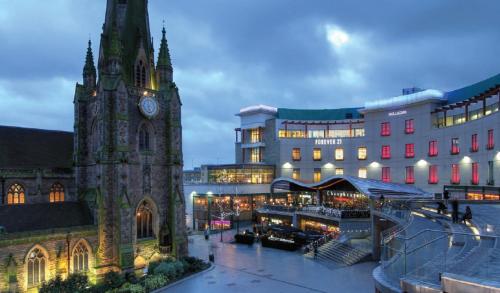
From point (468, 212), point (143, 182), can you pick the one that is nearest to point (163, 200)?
point (143, 182)

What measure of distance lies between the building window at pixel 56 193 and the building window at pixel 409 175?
152 ft

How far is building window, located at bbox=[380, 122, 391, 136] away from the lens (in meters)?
61.7

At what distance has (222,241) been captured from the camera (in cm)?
4975

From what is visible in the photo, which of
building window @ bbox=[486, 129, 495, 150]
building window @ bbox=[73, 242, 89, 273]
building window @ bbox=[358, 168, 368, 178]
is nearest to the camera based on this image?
building window @ bbox=[73, 242, 89, 273]

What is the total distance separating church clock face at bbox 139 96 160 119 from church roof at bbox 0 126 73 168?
1026 centimetres

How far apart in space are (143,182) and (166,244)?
21.2ft

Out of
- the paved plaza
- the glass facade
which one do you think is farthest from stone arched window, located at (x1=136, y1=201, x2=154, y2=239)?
the glass facade

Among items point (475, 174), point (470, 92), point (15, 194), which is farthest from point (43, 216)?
point (470, 92)

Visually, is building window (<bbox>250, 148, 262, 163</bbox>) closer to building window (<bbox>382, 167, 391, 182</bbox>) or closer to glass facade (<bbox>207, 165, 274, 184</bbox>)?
glass facade (<bbox>207, 165, 274, 184</bbox>)

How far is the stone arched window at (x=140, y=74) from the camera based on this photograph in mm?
→ 38750

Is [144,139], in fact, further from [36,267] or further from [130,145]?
[36,267]

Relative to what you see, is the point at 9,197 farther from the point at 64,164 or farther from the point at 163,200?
the point at 163,200

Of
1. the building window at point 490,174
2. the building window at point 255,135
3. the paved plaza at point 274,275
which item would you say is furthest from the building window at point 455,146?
the building window at point 255,135

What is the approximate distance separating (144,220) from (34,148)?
1314 centimetres
